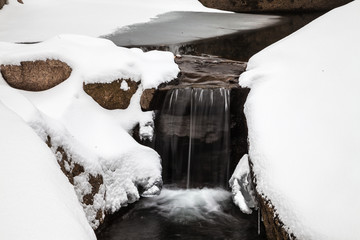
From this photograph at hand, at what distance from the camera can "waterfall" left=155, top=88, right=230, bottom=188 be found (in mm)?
6645

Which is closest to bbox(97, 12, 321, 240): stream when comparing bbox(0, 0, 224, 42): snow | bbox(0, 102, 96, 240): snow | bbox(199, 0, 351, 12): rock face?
bbox(0, 102, 96, 240): snow

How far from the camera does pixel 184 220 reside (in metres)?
5.56

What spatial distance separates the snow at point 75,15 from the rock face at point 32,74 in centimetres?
644

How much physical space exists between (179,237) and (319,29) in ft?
16.3

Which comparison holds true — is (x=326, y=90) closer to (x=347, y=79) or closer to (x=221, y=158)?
(x=347, y=79)

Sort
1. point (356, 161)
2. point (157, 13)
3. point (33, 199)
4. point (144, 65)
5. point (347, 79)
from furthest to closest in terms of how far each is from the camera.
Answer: point (157, 13) < point (144, 65) < point (347, 79) < point (356, 161) < point (33, 199)

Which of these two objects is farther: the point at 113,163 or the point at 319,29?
the point at 319,29

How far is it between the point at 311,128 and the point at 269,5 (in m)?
18.7

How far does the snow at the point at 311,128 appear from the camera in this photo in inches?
145

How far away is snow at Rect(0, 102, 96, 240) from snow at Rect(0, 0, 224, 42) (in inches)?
377

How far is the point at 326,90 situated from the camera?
5184 mm

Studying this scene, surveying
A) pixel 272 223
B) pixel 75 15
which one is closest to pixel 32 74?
pixel 272 223

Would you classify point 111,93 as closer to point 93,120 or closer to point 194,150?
point 93,120

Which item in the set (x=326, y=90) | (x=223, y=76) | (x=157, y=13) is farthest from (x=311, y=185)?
(x=157, y=13)
